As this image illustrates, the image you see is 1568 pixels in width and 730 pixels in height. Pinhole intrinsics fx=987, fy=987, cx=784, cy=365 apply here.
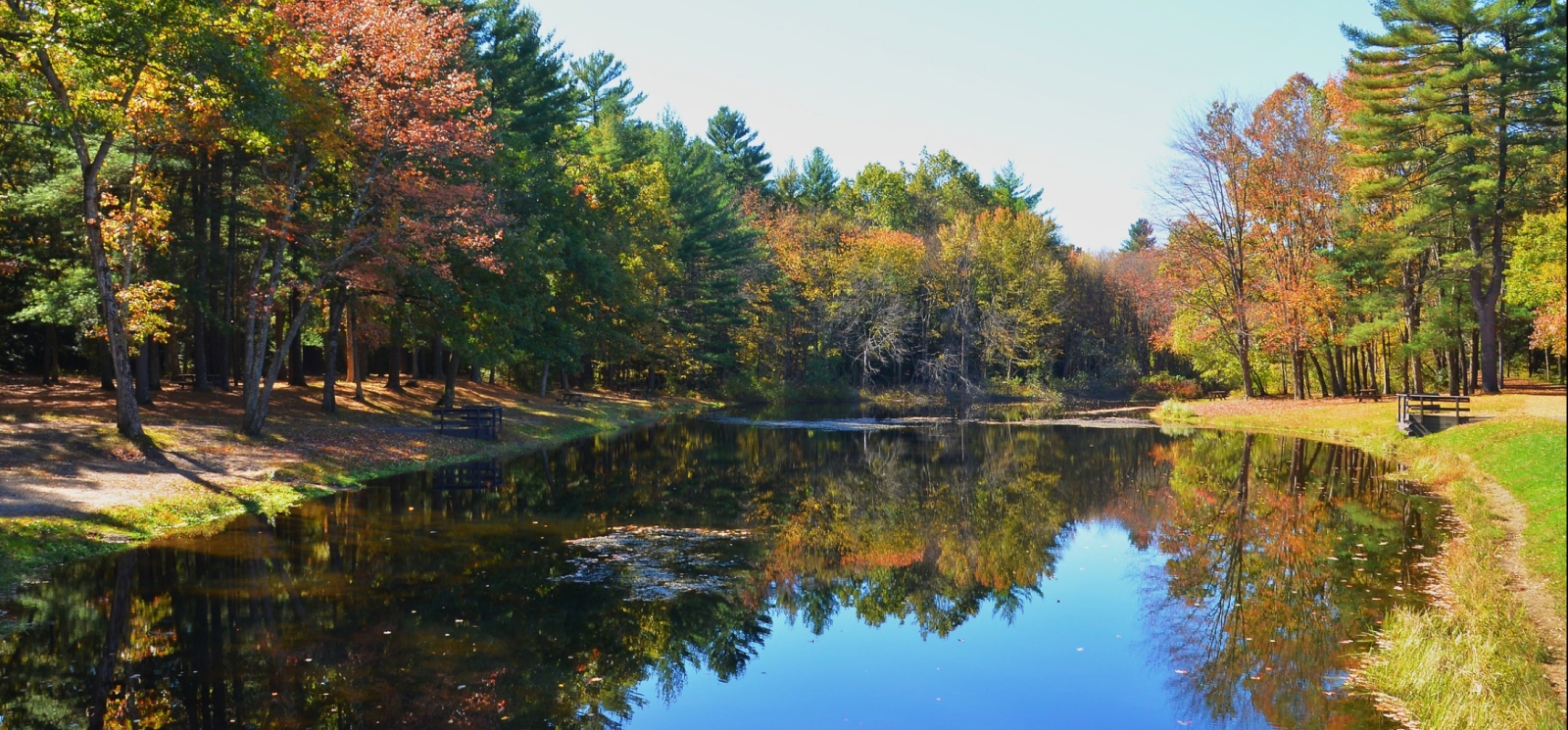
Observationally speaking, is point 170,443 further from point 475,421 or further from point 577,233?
point 577,233

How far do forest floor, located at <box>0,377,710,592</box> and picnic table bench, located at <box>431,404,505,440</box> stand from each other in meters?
0.62

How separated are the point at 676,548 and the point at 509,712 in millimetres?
8241

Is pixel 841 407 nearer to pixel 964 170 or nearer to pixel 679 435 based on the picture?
pixel 679 435

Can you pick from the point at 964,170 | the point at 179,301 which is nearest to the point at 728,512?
the point at 179,301

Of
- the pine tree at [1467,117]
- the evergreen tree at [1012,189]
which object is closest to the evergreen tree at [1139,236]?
the evergreen tree at [1012,189]

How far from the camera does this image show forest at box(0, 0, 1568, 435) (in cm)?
2188

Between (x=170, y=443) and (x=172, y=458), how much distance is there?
121 centimetres

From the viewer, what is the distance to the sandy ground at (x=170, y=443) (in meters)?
18.5

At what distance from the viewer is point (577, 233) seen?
3922cm

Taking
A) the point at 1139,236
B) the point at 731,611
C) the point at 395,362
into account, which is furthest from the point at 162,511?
the point at 1139,236

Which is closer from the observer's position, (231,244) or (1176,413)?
(231,244)

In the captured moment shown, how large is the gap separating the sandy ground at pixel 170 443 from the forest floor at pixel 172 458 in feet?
0.12

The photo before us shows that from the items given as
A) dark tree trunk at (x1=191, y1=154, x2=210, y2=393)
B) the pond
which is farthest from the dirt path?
dark tree trunk at (x1=191, y1=154, x2=210, y2=393)

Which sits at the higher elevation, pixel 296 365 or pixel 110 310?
pixel 110 310
